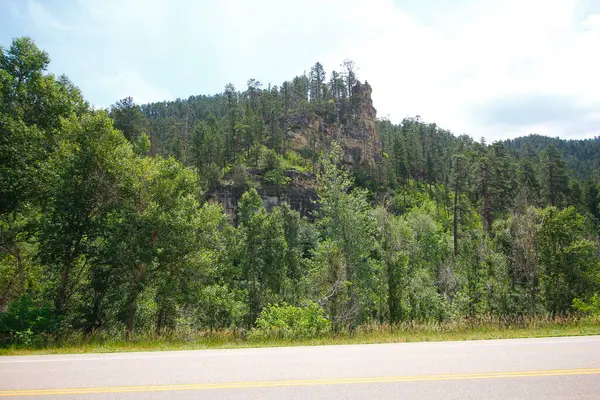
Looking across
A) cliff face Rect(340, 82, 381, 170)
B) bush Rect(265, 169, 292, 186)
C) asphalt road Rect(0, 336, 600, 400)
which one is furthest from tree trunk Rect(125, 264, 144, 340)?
cliff face Rect(340, 82, 381, 170)

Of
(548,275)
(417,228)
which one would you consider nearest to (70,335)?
(548,275)

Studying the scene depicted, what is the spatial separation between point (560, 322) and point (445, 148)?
108 meters

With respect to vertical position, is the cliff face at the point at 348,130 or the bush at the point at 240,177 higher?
the cliff face at the point at 348,130

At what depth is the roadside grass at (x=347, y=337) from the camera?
966cm

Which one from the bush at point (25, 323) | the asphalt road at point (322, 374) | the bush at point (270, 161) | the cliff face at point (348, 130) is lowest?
the bush at point (25, 323)

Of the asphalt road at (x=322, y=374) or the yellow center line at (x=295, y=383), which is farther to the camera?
the yellow center line at (x=295, y=383)

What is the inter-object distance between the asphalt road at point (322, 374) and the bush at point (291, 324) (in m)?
3.05

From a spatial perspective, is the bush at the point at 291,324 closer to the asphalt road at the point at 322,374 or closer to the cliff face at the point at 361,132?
the asphalt road at the point at 322,374

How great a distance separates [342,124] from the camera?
92.7 metres

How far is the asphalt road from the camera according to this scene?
4.98 m

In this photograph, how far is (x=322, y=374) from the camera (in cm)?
588

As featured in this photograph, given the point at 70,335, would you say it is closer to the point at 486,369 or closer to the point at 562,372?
the point at 486,369

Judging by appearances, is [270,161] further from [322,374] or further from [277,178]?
[322,374]

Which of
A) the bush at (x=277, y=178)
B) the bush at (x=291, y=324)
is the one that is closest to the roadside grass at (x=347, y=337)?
the bush at (x=291, y=324)
